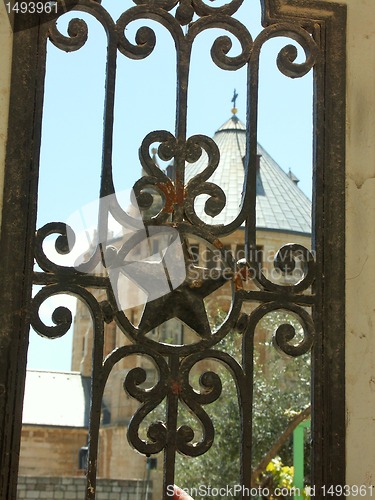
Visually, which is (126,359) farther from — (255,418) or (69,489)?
(255,418)

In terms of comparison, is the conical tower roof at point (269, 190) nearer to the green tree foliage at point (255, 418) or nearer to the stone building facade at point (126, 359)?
the stone building facade at point (126, 359)

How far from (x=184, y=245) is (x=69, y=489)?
20.4 meters

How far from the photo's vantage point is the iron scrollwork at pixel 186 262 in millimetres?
2756

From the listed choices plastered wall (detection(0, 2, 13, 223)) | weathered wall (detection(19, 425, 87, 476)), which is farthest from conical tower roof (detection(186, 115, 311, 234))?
plastered wall (detection(0, 2, 13, 223))

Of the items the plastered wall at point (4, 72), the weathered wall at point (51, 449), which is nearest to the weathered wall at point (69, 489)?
the weathered wall at point (51, 449)

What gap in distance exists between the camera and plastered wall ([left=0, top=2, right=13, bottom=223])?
281 cm

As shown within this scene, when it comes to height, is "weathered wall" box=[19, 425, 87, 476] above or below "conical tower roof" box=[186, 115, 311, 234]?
below

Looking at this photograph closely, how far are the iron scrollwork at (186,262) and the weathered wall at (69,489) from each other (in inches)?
775

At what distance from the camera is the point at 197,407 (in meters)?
2.78

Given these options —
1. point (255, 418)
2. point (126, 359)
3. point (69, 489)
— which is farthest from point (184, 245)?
point (126, 359)

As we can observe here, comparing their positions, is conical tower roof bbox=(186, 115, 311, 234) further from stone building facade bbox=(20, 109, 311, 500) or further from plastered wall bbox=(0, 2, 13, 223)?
plastered wall bbox=(0, 2, 13, 223)

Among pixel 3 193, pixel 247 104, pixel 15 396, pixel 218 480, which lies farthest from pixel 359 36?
pixel 218 480

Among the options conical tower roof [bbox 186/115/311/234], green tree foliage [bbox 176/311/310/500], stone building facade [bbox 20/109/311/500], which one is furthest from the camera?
conical tower roof [bbox 186/115/311/234]

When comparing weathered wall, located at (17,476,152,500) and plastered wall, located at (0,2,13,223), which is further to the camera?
weathered wall, located at (17,476,152,500)
